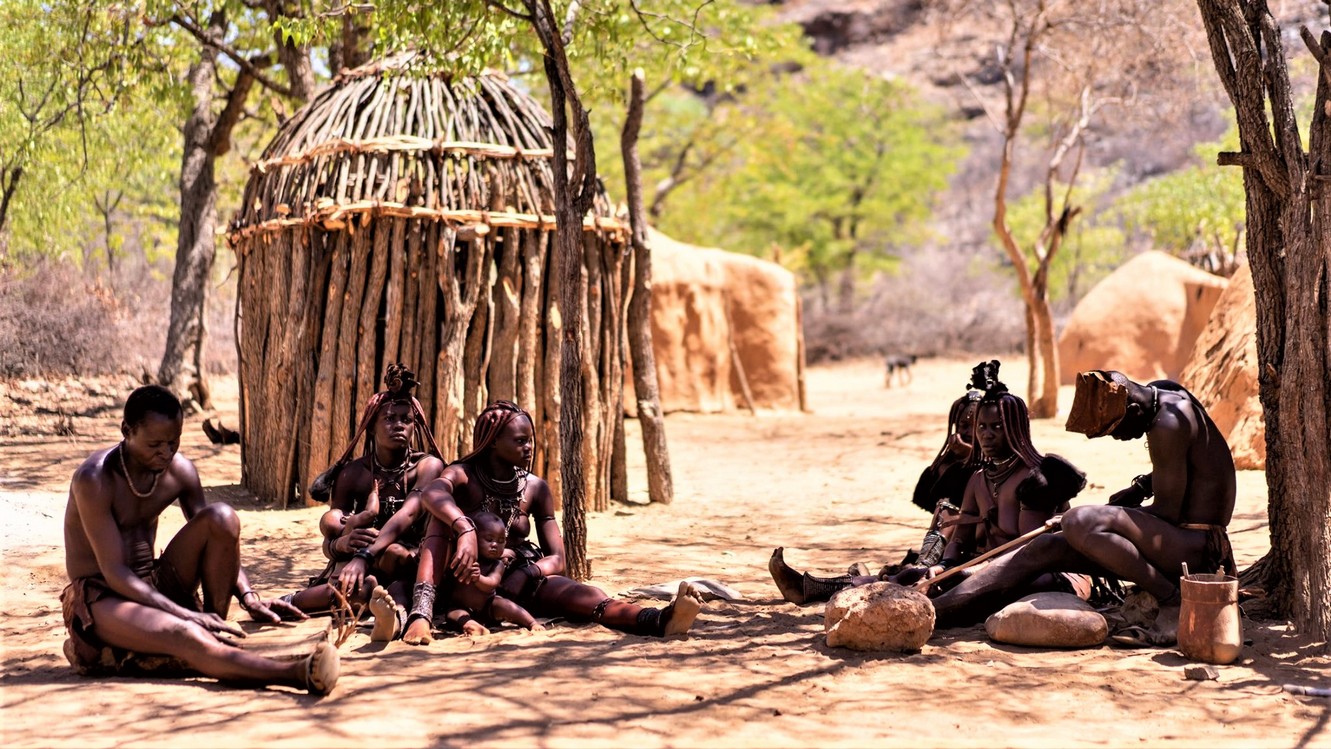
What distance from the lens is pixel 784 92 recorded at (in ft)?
97.6

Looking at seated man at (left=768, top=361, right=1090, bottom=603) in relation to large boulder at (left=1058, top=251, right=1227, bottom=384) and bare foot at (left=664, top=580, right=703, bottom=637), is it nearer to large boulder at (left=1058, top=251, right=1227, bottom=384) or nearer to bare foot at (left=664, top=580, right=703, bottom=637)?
bare foot at (left=664, top=580, right=703, bottom=637)

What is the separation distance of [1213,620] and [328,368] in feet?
18.0

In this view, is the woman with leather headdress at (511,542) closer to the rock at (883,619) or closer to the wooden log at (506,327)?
the rock at (883,619)

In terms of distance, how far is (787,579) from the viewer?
5621 mm

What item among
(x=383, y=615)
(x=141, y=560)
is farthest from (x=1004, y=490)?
(x=141, y=560)

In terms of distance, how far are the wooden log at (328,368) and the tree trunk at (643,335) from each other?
2.20 m

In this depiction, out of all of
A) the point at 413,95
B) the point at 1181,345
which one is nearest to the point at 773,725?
the point at 413,95

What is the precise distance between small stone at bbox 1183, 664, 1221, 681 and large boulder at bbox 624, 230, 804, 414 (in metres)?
10.9

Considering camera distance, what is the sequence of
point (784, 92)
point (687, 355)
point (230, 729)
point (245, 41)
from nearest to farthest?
point (230, 729) < point (245, 41) < point (687, 355) < point (784, 92)

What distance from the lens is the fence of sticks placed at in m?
7.83

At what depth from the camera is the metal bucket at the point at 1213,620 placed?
4418mm

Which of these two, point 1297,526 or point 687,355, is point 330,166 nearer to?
point 1297,526

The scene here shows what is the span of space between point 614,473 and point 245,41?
25.1 ft

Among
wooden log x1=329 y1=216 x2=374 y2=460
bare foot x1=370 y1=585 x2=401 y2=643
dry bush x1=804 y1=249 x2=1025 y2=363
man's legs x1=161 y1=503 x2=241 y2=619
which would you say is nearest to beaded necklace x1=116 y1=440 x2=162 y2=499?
man's legs x1=161 y1=503 x2=241 y2=619
